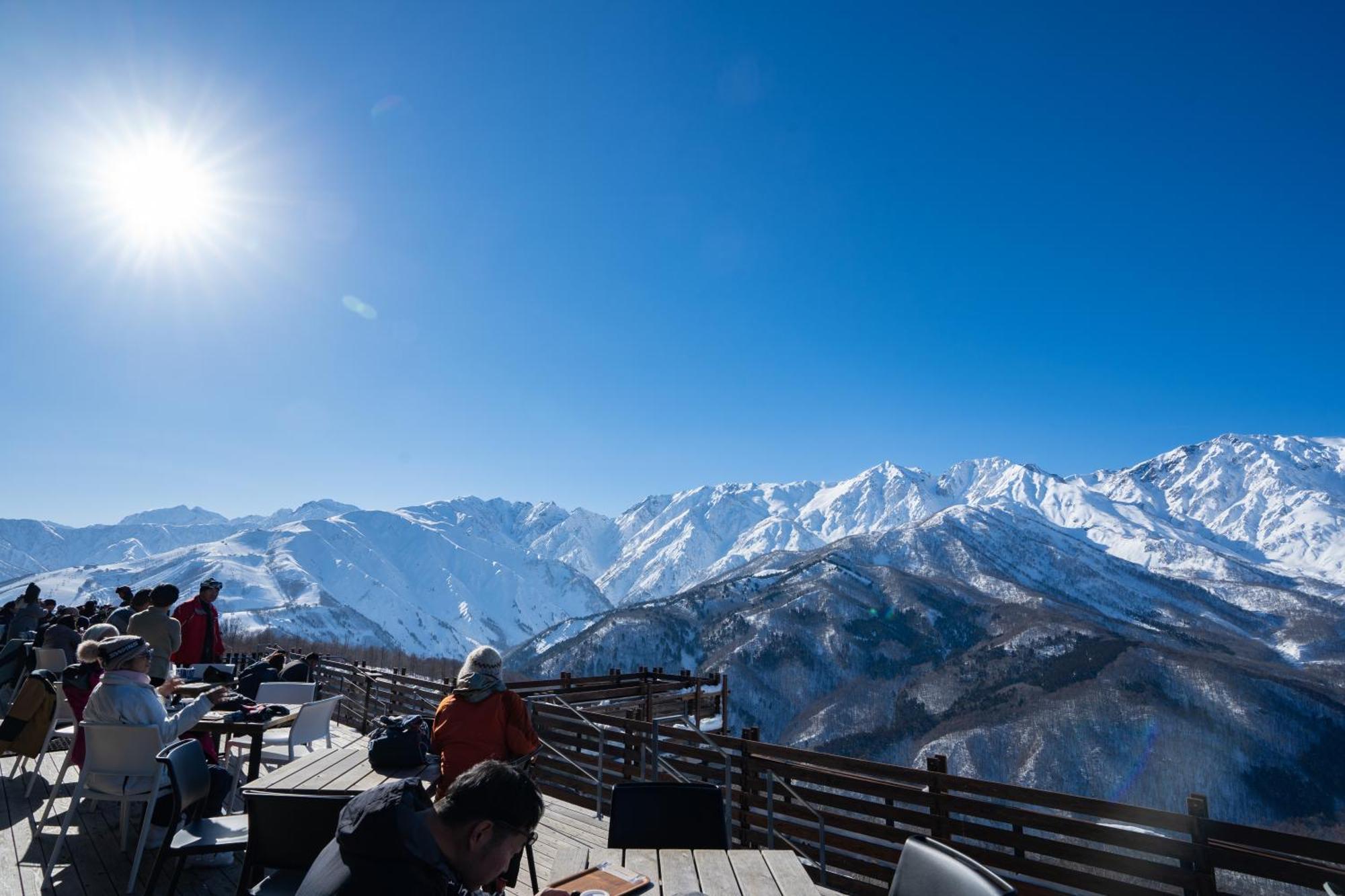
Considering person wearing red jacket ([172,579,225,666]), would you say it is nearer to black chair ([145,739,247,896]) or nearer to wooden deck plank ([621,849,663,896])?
black chair ([145,739,247,896])

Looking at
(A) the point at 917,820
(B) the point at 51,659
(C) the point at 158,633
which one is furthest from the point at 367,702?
(A) the point at 917,820

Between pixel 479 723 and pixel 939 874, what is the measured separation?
3.05 metres

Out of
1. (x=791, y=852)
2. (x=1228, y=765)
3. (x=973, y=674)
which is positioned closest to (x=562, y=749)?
(x=791, y=852)

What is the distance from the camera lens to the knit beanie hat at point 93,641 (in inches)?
229

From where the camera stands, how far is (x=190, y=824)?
4.43 m

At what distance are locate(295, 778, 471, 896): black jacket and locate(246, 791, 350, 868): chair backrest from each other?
1.29 metres

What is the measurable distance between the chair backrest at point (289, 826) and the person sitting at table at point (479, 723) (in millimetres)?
1361

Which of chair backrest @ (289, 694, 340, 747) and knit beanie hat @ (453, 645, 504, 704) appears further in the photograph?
chair backrest @ (289, 694, 340, 747)

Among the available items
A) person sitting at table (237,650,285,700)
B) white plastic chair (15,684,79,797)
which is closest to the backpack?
white plastic chair (15,684,79,797)

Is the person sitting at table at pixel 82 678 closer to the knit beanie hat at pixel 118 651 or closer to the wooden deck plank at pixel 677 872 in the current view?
the knit beanie hat at pixel 118 651

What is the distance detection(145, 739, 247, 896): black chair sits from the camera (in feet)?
13.3

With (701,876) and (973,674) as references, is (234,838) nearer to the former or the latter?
(701,876)

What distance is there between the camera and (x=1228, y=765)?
84312 mm

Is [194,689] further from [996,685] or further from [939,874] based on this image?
[996,685]
